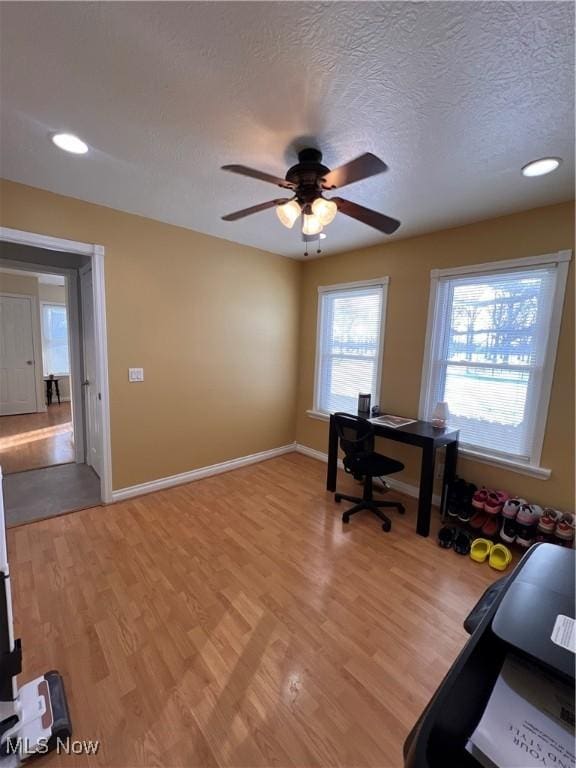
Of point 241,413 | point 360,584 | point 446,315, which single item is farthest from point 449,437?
point 241,413

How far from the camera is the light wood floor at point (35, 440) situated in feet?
12.6

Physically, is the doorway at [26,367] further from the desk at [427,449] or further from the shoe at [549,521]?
the shoe at [549,521]

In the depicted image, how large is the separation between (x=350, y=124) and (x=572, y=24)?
2.72 ft

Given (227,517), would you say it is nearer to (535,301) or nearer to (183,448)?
(183,448)

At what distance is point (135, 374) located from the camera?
302 centimetres

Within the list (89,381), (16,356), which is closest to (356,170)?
(89,381)

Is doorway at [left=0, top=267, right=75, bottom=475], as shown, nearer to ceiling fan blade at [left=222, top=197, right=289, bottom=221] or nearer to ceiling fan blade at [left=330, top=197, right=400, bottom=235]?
ceiling fan blade at [left=222, top=197, right=289, bottom=221]

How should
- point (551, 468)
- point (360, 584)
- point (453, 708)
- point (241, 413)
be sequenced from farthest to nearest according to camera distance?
point (241, 413) < point (551, 468) < point (360, 584) < point (453, 708)

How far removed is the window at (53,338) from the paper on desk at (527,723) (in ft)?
26.7

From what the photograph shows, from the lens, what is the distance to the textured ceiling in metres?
1.11

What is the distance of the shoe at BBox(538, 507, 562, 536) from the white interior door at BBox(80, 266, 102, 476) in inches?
146

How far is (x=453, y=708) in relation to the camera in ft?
1.69

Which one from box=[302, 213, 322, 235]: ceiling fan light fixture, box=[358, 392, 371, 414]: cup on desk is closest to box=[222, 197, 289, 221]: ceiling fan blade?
box=[302, 213, 322, 235]: ceiling fan light fixture

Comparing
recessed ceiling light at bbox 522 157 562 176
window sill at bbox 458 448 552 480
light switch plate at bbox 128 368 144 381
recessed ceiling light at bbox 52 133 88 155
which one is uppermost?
recessed ceiling light at bbox 522 157 562 176
